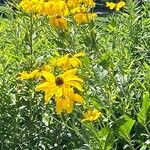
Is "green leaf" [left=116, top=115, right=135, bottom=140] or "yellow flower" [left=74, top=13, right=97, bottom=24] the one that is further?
"yellow flower" [left=74, top=13, right=97, bottom=24]

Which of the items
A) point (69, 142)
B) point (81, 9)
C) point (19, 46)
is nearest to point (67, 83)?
point (81, 9)

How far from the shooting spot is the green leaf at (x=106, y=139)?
6.81 ft

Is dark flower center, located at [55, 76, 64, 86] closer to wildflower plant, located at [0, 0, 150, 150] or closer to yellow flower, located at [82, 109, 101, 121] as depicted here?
wildflower plant, located at [0, 0, 150, 150]

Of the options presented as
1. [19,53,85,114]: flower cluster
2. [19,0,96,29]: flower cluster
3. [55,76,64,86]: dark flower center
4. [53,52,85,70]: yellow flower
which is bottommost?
[19,53,85,114]: flower cluster

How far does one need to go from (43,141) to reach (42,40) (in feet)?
3.64

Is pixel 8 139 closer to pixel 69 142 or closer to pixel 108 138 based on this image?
pixel 69 142

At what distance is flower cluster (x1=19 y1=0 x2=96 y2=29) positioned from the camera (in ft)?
7.82

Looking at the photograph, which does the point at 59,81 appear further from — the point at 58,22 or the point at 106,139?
the point at 58,22

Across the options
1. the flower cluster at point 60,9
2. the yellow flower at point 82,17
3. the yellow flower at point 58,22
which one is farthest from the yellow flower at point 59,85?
the yellow flower at point 82,17

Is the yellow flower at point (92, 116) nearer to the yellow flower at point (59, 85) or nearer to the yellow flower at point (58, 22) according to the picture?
the yellow flower at point (59, 85)

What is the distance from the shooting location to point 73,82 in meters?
1.88

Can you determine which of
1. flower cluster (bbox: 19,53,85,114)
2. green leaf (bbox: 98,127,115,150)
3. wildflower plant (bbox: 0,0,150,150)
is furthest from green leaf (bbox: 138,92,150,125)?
flower cluster (bbox: 19,53,85,114)

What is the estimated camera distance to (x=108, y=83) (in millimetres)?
2789

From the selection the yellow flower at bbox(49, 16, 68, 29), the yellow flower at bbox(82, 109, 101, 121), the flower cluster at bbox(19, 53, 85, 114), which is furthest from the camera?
the yellow flower at bbox(49, 16, 68, 29)
